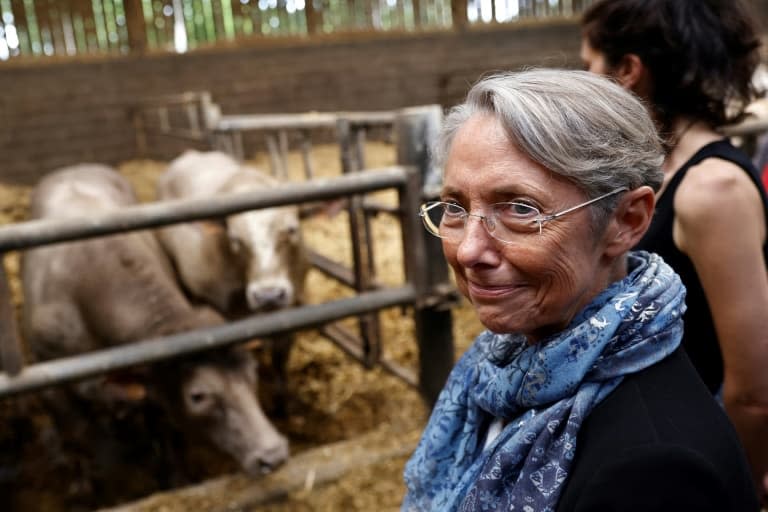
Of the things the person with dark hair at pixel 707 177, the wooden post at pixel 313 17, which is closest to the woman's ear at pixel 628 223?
the person with dark hair at pixel 707 177

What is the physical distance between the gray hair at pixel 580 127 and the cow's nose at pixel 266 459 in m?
1.84

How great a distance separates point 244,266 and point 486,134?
9.18 ft

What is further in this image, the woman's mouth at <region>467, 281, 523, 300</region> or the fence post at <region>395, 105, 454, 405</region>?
the fence post at <region>395, 105, 454, 405</region>

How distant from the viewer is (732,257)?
1287 millimetres

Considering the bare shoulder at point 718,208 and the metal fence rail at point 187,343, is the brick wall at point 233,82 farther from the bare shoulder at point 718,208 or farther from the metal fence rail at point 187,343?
the bare shoulder at point 718,208

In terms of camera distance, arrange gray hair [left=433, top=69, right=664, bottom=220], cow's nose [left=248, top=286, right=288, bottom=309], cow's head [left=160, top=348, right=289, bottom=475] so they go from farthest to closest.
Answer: cow's nose [left=248, top=286, right=288, bottom=309] → cow's head [left=160, top=348, right=289, bottom=475] → gray hair [left=433, top=69, right=664, bottom=220]

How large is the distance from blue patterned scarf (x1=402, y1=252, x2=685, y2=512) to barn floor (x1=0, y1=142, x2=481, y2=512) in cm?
133

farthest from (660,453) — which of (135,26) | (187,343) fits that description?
(135,26)

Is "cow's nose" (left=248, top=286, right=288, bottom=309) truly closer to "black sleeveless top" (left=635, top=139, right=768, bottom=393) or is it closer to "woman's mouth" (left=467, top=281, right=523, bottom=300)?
"black sleeveless top" (left=635, top=139, right=768, bottom=393)

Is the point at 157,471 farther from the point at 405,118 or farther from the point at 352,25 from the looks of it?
the point at 352,25

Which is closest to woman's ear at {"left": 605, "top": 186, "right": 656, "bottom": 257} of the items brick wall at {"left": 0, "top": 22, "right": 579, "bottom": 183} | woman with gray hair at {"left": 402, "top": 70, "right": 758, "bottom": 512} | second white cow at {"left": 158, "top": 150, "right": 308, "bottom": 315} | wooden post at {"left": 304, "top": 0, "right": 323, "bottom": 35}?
woman with gray hair at {"left": 402, "top": 70, "right": 758, "bottom": 512}

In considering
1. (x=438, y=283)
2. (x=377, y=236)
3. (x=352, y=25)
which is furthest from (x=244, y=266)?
(x=352, y=25)

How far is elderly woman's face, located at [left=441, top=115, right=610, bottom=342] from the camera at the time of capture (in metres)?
0.94

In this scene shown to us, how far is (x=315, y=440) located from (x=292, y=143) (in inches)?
251
